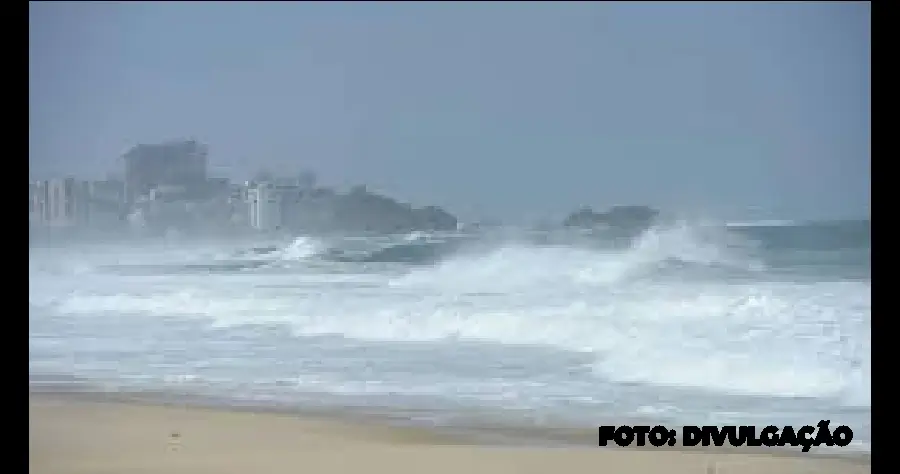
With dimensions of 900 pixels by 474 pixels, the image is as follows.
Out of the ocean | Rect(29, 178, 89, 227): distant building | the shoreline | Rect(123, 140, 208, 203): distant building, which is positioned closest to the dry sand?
the shoreline

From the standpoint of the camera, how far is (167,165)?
331cm

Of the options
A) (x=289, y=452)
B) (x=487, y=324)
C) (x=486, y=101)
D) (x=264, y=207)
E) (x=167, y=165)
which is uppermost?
(x=486, y=101)

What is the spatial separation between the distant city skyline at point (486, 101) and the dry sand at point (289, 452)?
3.70 ft

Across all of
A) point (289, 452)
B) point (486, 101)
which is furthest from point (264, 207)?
point (289, 452)

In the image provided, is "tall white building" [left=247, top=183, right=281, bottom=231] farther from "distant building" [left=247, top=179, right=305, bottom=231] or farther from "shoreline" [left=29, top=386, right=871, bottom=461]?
"shoreline" [left=29, top=386, right=871, bottom=461]

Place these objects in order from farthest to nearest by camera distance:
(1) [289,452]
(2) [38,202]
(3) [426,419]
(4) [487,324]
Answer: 1. (2) [38,202]
2. (4) [487,324]
3. (3) [426,419]
4. (1) [289,452]

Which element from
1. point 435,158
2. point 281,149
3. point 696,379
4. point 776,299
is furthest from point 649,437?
point 281,149

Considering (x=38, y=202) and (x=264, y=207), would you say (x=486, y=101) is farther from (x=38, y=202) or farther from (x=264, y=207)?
(x=38, y=202)

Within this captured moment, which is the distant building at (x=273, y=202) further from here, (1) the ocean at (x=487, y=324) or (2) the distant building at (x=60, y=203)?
(2) the distant building at (x=60, y=203)

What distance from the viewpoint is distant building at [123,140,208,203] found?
10.8ft

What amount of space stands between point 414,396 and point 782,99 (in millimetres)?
2017

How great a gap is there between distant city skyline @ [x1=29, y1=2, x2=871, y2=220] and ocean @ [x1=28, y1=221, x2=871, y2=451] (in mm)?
220

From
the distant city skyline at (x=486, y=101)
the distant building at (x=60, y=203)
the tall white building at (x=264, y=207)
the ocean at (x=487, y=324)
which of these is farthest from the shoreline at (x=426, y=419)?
the distant city skyline at (x=486, y=101)

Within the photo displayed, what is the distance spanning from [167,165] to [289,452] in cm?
152
